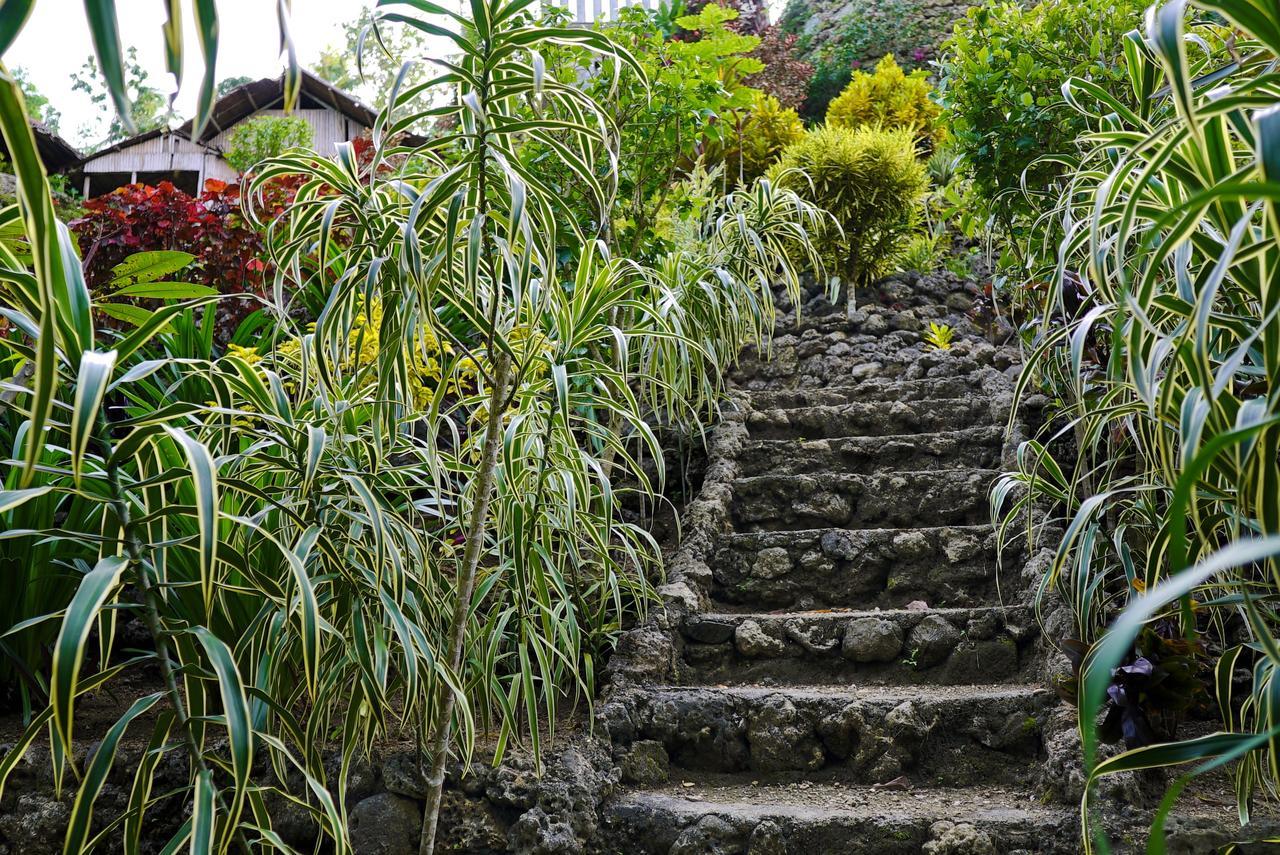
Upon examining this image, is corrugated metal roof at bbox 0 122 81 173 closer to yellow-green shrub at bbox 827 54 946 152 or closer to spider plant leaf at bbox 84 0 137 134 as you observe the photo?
yellow-green shrub at bbox 827 54 946 152

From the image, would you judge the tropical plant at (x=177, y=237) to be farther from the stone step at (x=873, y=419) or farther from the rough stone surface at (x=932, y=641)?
the rough stone surface at (x=932, y=641)

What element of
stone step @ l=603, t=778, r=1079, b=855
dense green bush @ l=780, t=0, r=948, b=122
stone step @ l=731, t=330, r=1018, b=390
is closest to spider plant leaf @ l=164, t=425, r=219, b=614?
stone step @ l=603, t=778, r=1079, b=855

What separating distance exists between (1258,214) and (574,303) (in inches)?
44.8

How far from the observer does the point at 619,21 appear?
11.0 feet

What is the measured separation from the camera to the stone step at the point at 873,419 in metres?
3.47

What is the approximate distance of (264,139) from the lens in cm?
754

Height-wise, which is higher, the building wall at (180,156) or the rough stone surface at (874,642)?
the building wall at (180,156)

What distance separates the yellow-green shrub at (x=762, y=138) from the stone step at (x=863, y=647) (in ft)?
12.6

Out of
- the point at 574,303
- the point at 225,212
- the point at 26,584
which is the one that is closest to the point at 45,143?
the point at 225,212

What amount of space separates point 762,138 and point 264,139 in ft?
13.3

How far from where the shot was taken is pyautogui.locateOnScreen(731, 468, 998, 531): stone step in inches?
119

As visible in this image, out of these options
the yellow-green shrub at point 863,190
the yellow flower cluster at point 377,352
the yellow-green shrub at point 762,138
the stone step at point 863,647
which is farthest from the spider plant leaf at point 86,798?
the yellow-green shrub at point 762,138

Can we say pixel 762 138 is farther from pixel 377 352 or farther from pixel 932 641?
pixel 377 352

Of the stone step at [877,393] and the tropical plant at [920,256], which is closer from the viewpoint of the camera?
the stone step at [877,393]
